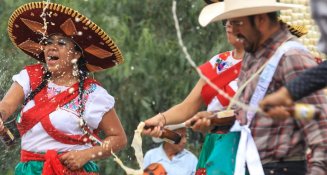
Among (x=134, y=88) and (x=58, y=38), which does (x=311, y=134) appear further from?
(x=134, y=88)

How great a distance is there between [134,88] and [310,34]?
2516 mm

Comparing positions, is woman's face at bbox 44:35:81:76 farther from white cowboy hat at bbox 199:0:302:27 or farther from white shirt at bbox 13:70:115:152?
white cowboy hat at bbox 199:0:302:27

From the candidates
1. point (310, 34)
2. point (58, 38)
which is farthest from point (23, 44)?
point (310, 34)

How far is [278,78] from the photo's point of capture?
324cm

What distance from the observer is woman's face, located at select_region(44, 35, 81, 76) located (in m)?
4.79

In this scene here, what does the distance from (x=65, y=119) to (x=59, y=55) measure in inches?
19.3

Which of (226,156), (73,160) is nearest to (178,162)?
(73,160)

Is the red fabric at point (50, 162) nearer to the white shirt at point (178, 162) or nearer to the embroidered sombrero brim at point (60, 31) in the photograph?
the embroidered sombrero brim at point (60, 31)

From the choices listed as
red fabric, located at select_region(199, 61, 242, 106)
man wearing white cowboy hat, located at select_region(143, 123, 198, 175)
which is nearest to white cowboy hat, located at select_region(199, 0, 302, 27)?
red fabric, located at select_region(199, 61, 242, 106)

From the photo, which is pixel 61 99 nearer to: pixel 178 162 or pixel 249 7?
pixel 249 7

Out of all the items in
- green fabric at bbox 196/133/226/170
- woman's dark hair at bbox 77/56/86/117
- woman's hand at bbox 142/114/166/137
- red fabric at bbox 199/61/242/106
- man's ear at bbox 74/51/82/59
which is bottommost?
green fabric at bbox 196/133/226/170

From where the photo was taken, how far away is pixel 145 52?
7.52 meters

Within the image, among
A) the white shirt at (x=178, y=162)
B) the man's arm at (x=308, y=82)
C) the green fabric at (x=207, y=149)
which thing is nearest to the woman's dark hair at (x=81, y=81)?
the green fabric at (x=207, y=149)

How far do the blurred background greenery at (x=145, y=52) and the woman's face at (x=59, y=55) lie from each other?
2414 millimetres
